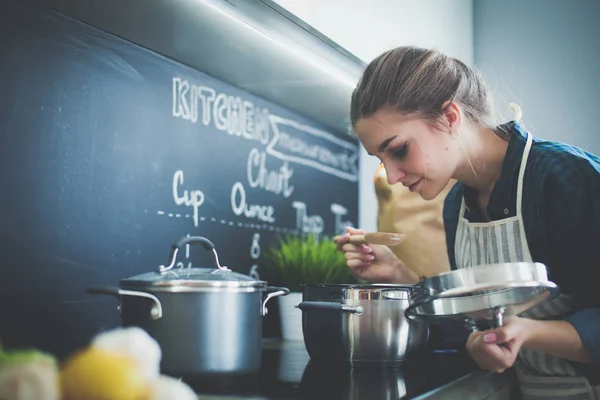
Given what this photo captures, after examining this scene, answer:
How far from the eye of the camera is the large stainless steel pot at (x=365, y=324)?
3.61ft

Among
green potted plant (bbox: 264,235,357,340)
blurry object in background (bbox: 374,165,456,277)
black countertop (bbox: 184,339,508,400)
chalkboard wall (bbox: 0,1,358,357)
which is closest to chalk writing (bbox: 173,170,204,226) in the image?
chalkboard wall (bbox: 0,1,358,357)

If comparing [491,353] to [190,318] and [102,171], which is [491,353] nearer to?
[190,318]

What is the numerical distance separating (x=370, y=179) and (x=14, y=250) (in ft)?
4.38

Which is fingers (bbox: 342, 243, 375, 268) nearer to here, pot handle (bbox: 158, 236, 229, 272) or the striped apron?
the striped apron

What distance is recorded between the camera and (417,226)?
169 centimetres

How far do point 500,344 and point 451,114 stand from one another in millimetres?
405

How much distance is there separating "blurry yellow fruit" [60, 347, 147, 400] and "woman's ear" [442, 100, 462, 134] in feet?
2.55

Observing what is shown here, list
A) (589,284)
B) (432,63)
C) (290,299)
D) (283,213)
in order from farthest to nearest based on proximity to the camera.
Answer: (283,213) → (290,299) → (432,63) → (589,284)

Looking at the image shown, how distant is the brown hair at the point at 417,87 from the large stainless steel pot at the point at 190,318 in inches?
17.2

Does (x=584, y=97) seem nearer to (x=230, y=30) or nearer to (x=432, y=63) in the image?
(x=432, y=63)

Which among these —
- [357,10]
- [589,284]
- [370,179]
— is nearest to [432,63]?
[357,10]

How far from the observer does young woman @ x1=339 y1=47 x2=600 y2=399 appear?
3.46ft

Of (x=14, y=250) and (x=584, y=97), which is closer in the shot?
(x=14, y=250)

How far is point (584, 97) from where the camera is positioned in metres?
2.18
